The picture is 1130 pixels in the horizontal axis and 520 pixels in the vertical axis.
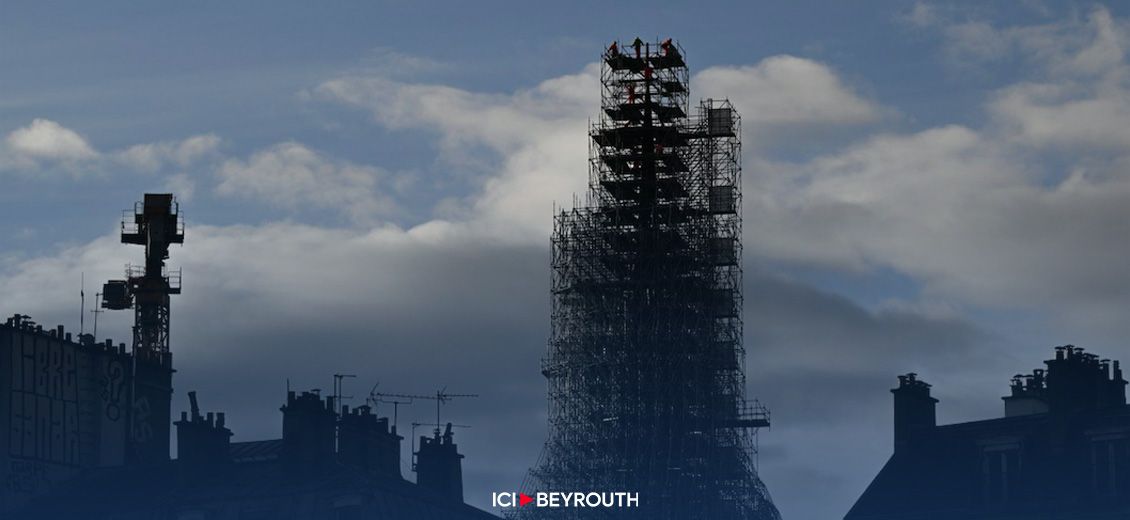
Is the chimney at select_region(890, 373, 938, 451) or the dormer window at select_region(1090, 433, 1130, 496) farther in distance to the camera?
the chimney at select_region(890, 373, 938, 451)

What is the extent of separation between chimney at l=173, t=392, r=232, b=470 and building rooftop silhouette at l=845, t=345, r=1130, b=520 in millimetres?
32243

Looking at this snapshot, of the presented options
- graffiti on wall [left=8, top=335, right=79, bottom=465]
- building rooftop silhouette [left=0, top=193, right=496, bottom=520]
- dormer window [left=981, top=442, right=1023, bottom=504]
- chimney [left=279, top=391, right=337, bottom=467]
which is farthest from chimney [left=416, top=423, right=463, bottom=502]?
dormer window [left=981, top=442, right=1023, bottom=504]

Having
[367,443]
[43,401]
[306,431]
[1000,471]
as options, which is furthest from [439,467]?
[1000,471]

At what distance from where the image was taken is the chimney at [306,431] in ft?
384

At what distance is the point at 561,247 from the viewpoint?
132 metres

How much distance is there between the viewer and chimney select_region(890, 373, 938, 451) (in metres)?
116

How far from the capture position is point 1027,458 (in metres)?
112

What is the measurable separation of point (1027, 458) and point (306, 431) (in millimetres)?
35186

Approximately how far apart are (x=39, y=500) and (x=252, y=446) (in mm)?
11761

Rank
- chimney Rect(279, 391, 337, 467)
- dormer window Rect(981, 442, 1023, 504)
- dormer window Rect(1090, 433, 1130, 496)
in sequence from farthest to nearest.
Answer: chimney Rect(279, 391, 337, 467)
dormer window Rect(981, 442, 1023, 504)
dormer window Rect(1090, 433, 1130, 496)

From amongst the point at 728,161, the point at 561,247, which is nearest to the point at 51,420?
the point at 561,247

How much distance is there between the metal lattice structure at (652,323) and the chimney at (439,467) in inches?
190

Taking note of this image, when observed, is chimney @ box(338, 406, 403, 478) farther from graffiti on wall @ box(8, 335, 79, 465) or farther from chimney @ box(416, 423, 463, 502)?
graffiti on wall @ box(8, 335, 79, 465)

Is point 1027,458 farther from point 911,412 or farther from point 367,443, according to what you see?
point 367,443
